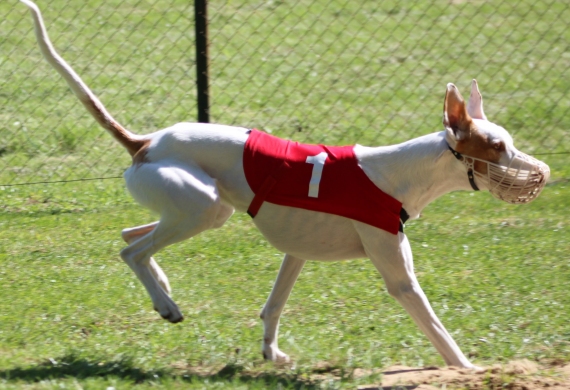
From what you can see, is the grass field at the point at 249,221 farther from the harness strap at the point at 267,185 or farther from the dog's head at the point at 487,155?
the dog's head at the point at 487,155

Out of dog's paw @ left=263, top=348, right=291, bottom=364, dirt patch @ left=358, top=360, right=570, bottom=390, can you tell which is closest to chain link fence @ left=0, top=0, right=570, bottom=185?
dog's paw @ left=263, top=348, right=291, bottom=364

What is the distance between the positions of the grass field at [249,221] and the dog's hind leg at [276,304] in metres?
0.08

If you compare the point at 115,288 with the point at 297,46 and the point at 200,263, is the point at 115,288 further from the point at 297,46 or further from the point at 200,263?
the point at 297,46

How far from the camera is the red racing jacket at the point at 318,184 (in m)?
4.30

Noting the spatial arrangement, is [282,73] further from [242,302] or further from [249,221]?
[242,302]

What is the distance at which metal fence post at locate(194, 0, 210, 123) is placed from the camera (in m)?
7.63

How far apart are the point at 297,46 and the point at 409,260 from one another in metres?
6.97

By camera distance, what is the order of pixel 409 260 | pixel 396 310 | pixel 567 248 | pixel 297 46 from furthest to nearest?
1. pixel 297 46
2. pixel 567 248
3. pixel 396 310
4. pixel 409 260

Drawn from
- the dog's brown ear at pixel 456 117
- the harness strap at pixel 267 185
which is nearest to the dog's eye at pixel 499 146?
the dog's brown ear at pixel 456 117

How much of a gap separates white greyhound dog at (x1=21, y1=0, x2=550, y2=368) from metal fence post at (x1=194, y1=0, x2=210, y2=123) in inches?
128

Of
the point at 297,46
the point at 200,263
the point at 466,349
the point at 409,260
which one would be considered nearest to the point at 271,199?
the point at 409,260

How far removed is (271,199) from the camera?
4375mm

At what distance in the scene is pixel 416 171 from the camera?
433 centimetres

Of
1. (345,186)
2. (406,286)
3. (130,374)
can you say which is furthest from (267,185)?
(130,374)
